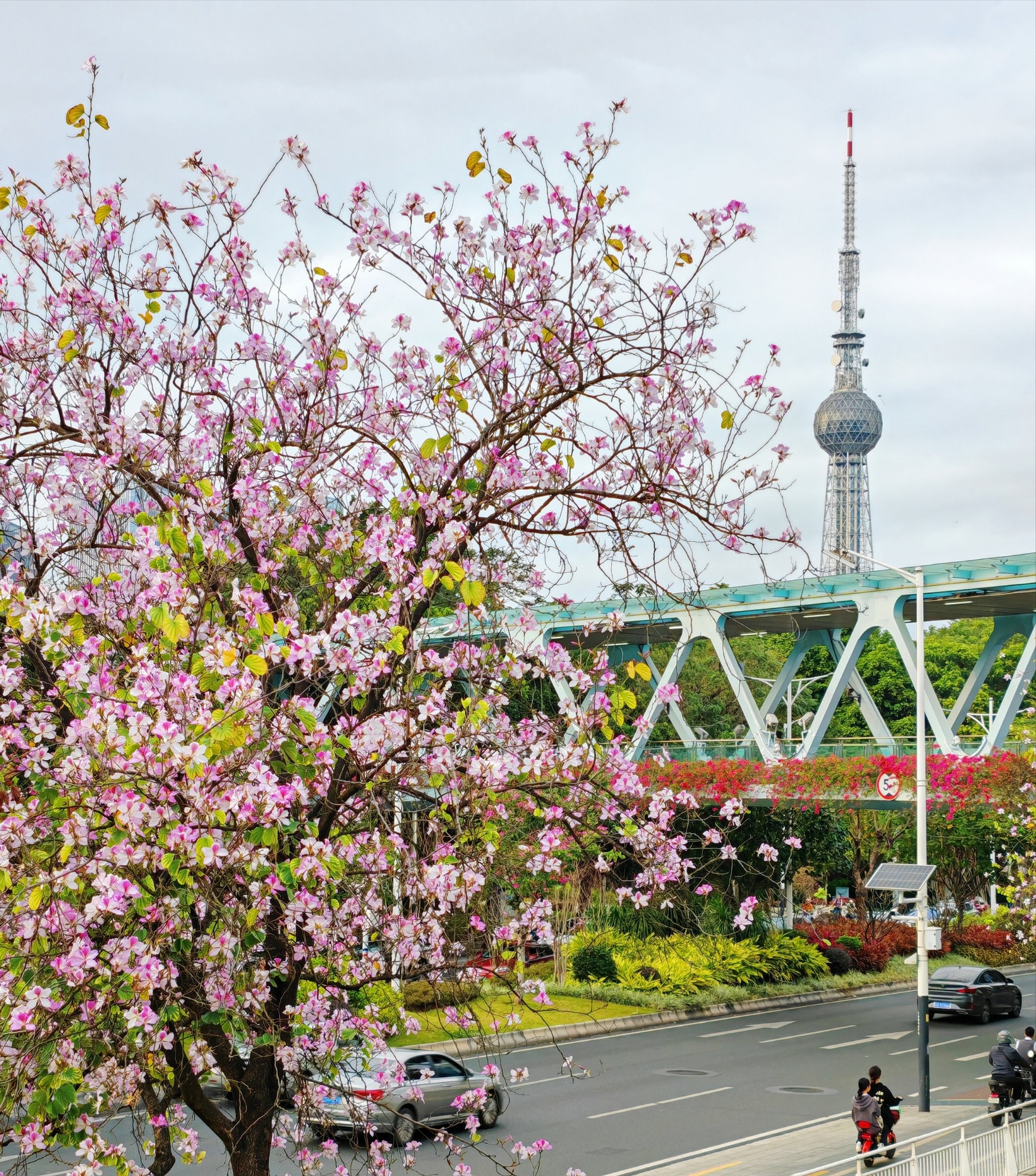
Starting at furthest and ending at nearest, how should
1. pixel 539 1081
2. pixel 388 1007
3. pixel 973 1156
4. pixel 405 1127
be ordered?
1. pixel 539 1081
2. pixel 405 1127
3. pixel 973 1156
4. pixel 388 1007

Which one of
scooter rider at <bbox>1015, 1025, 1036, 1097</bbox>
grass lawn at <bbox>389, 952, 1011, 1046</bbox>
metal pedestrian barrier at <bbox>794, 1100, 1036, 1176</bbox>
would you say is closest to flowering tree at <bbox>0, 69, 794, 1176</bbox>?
metal pedestrian barrier at <bbox>794, 1100, 1036, 1176</bbox>

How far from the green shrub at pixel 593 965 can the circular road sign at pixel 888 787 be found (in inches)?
314

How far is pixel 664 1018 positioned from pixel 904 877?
1134 centimetres

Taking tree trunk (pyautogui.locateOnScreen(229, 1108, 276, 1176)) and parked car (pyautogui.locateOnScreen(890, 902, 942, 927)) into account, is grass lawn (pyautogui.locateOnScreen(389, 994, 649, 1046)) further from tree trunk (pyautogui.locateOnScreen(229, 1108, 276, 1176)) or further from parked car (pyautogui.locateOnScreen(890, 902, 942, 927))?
tree trunk (pyautogui.locateOnScreen(229, 1108, 276, 1176))

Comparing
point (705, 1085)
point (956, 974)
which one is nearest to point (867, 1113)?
point (705, 1085)

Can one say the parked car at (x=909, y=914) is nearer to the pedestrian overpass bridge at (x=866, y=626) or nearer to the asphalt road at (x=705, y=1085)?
the pedestrian overpass bridge at (x=866, y=626)

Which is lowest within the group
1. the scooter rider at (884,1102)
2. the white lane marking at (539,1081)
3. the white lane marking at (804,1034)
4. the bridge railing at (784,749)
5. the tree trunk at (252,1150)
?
the white lane marking at (804,1034)

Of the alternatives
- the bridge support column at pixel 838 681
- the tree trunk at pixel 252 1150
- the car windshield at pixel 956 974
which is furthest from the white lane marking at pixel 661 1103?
the bridge support column at pixel 838 681

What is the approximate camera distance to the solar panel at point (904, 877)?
72.0 feet

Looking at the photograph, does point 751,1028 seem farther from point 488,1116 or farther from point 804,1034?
point 488,1116

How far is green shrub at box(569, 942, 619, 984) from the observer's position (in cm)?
3372

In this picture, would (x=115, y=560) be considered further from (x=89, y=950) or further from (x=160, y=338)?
(x=89, y=950)

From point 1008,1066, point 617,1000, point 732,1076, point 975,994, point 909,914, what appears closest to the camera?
point 1008,1066

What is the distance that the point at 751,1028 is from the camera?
31.1 meters
